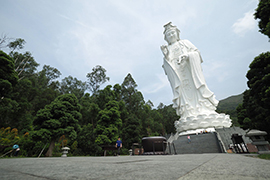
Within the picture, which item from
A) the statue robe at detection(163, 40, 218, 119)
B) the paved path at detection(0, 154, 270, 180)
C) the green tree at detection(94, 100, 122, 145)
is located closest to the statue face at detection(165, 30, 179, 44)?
the statue robe at detection(163, 40, 218, 119)

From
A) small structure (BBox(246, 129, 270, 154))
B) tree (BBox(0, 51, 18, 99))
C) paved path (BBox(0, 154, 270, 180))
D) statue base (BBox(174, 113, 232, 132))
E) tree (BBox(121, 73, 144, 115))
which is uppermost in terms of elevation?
tree (BBox(121, 73, 144, 115))

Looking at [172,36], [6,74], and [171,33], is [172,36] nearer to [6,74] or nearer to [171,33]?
[171,33]

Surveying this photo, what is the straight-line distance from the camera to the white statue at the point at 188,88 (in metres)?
14.6

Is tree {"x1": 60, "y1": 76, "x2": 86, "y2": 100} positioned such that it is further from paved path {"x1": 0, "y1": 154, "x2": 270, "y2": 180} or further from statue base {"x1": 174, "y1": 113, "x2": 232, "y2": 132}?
paved path {"x1": 0, "y1": 154, "x2": 270, "y2": 180}

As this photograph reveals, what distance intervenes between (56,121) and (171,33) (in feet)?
55.6

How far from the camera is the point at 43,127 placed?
11508 millimetres

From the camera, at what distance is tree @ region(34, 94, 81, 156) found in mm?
11279

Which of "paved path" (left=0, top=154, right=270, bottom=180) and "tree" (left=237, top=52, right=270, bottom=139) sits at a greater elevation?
"tree" (left=237, top=52, right=270, bottom=139)

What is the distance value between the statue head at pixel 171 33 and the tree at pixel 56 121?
14.6m

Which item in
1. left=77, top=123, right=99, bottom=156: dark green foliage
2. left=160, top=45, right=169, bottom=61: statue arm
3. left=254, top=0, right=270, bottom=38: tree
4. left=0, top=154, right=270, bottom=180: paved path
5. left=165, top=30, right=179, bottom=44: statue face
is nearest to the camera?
left=0, top=154, right=270, bottom=180: paved path

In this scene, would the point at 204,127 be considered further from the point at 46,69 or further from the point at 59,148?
the point at 46,69

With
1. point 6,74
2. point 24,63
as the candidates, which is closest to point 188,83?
point 6,74

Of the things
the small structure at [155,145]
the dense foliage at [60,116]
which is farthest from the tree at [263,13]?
the dense foliage at [60,116]

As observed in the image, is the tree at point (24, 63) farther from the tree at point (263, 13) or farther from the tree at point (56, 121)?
the tree at point (263, 13)
